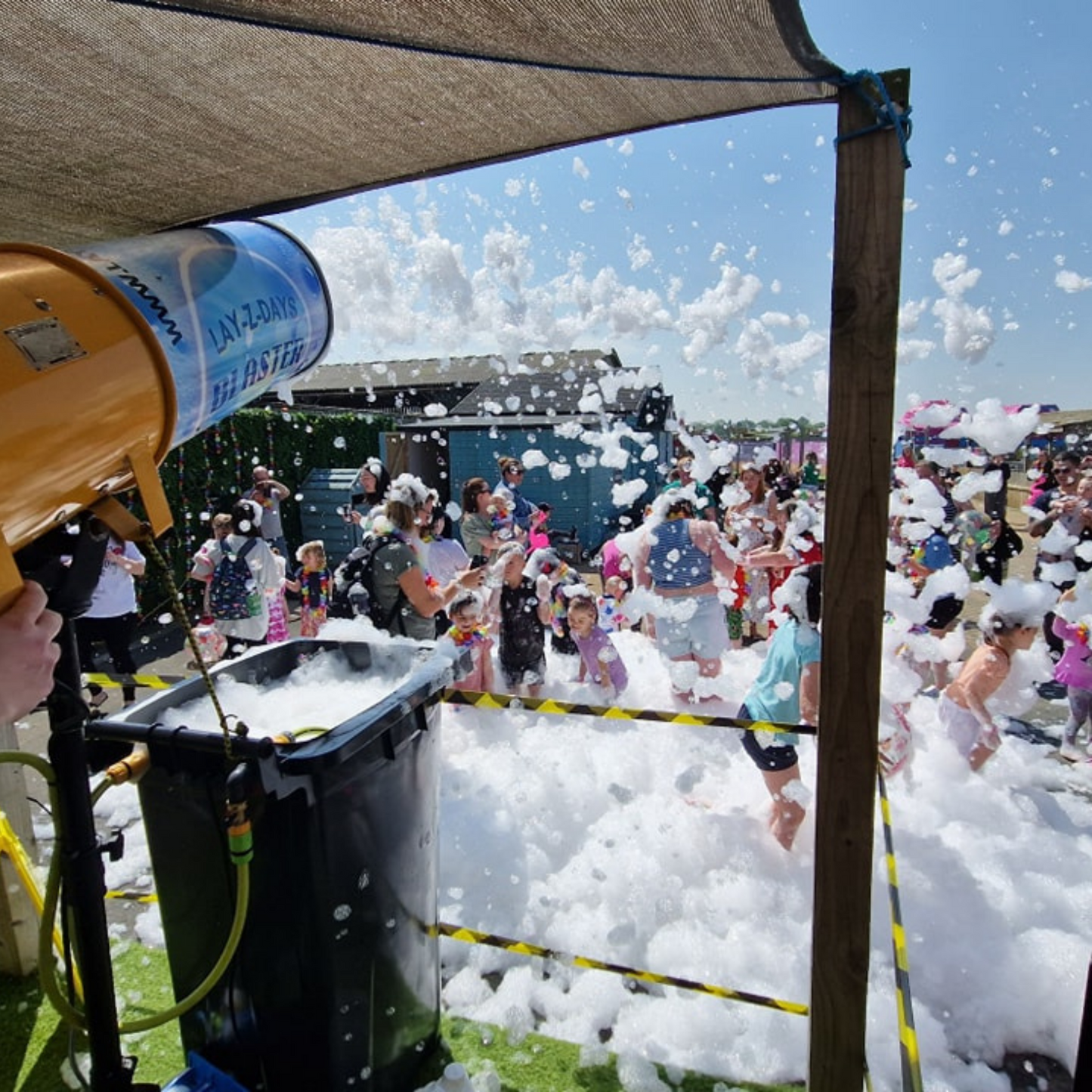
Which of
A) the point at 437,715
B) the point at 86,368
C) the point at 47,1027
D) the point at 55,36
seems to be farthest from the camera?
the point at 47,1027

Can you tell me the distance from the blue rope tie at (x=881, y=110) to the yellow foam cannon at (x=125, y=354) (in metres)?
1.34

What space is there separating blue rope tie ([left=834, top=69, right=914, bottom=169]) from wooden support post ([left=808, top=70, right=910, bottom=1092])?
11 millimetres

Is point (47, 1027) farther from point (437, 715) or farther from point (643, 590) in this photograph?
point (643, 590)

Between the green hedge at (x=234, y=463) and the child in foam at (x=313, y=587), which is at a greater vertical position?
the green hedge at (x=234, y=463)

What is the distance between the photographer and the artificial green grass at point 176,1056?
2324mm

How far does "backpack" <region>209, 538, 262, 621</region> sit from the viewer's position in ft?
19.4

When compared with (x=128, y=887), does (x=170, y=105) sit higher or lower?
higher

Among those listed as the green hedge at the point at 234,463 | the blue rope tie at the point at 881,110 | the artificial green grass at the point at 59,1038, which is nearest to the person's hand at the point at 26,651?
the artificial green grass at the point at 59,1038

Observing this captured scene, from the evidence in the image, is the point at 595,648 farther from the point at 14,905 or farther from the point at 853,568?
the point at 853,568

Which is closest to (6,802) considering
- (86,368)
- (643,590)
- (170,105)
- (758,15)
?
(86,368)

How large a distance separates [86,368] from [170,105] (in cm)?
82

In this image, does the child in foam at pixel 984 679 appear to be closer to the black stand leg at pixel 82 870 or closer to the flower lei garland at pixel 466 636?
the flower lei garland at pixel 466 636

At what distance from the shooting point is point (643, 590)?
547cm

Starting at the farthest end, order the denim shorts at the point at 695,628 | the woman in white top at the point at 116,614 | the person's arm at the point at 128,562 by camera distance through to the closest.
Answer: the woman in white top at the point at 116,614 → the person's arm at the point at 128,562 → the denim shorts at the point at 695,628
